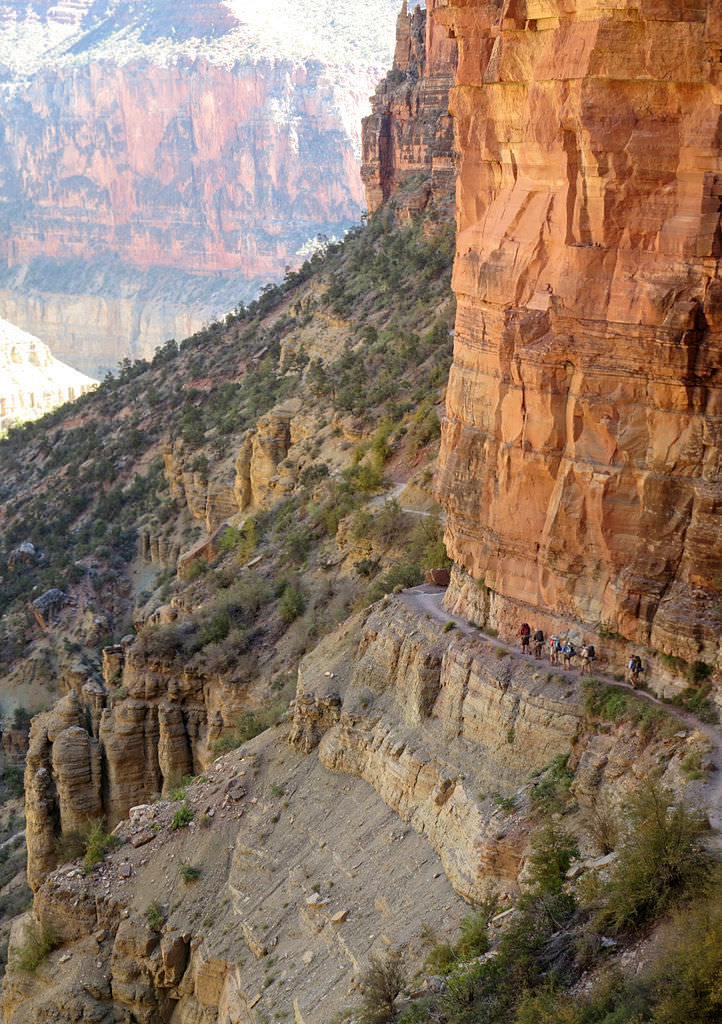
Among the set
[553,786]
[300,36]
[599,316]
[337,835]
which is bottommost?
[337,835]

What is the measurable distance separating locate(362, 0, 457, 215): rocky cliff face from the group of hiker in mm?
38714

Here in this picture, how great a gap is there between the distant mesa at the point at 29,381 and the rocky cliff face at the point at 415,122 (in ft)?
166

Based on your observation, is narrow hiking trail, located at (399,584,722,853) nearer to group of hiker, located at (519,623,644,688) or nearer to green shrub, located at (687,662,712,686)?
group of hiker, located at (519,623,644,688)

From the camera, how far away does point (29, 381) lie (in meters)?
124

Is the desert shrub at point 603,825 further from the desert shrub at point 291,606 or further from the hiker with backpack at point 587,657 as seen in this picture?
the desert shrub at point 291,606

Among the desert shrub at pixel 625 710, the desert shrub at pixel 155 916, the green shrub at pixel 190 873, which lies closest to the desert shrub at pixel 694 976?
the desert shrub at pixel 625 710

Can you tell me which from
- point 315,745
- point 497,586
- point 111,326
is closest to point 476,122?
point 497,586

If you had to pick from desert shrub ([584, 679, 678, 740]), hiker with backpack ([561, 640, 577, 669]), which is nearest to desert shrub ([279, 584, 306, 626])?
hiker with backpack ([561, 640, 577, 669])

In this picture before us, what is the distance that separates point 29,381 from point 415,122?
225 ft

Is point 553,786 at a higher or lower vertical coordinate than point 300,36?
lower

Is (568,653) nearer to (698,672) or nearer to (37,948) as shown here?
(698,672)

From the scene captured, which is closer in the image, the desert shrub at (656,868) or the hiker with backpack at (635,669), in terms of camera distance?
the desert shrub at (656,868)

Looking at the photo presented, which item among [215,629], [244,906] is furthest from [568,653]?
[215,629]

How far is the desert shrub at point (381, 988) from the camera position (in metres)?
18.0
